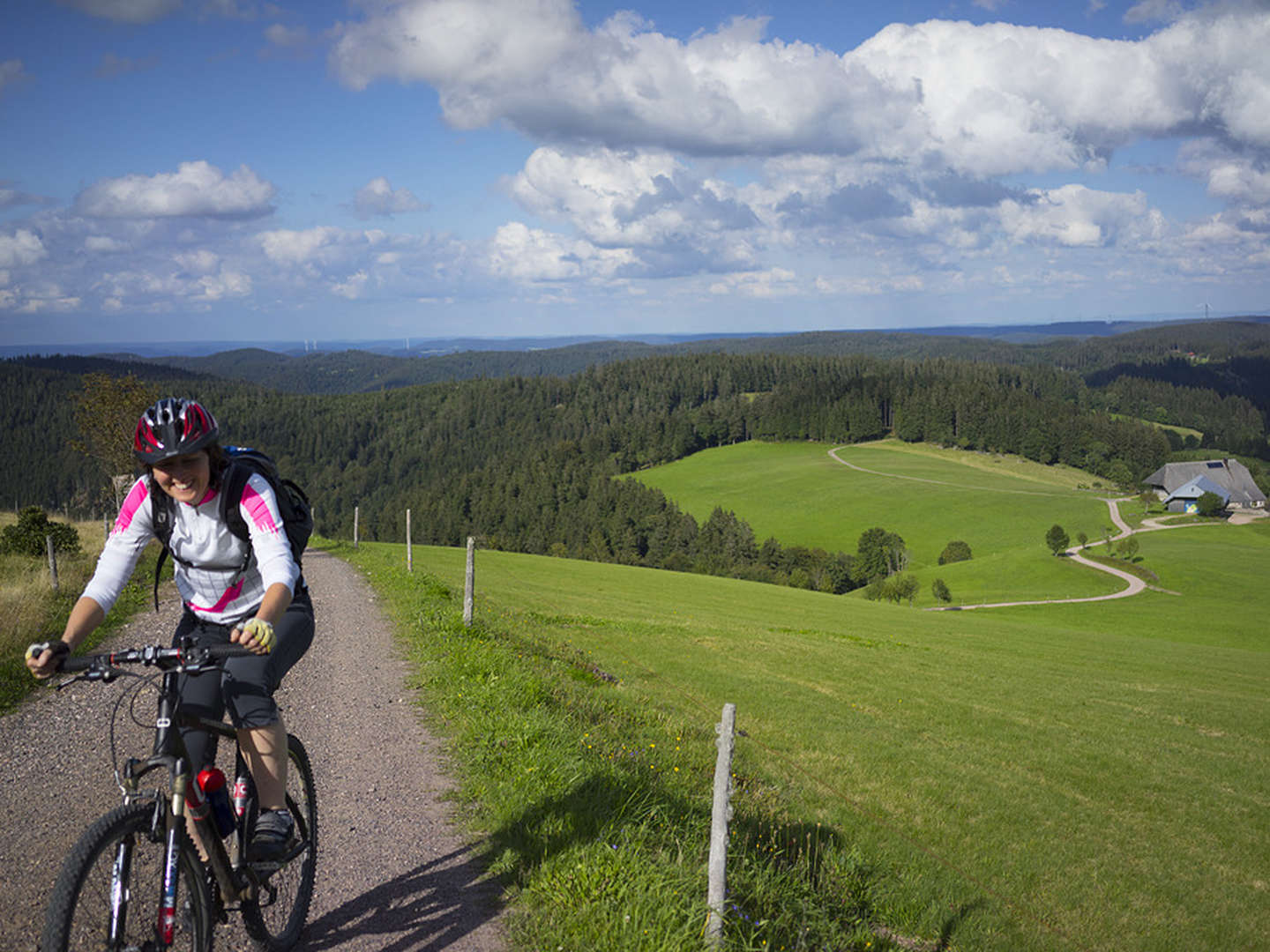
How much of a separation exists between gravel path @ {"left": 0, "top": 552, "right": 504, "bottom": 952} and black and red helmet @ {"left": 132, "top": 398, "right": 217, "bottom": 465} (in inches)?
102

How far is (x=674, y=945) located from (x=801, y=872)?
8.76ft

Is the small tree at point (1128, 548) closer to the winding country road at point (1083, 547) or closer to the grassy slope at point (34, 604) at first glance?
Result: the winding country road at point (1083, 547)

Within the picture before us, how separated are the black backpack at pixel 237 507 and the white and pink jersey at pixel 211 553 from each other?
0.02 metres

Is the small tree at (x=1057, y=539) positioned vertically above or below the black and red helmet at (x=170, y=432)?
below

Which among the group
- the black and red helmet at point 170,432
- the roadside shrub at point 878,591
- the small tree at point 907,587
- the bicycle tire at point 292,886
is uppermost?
the black and red helmet at point 170,432

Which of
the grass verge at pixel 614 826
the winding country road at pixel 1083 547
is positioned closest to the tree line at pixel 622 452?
the winding country road at pixel 1083 547

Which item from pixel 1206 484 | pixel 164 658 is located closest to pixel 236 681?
pixel 164 658

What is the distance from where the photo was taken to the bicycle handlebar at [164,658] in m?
3.23

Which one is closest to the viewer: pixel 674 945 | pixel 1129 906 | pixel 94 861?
pixel 94 861

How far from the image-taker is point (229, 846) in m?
3.86

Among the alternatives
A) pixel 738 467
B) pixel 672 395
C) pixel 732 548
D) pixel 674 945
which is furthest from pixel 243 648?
pixel 672 395

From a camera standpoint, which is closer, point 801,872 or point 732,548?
point 801,872

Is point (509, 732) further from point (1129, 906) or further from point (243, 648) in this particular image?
point (1129, 906)

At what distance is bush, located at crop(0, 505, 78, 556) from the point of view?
59.4ft
